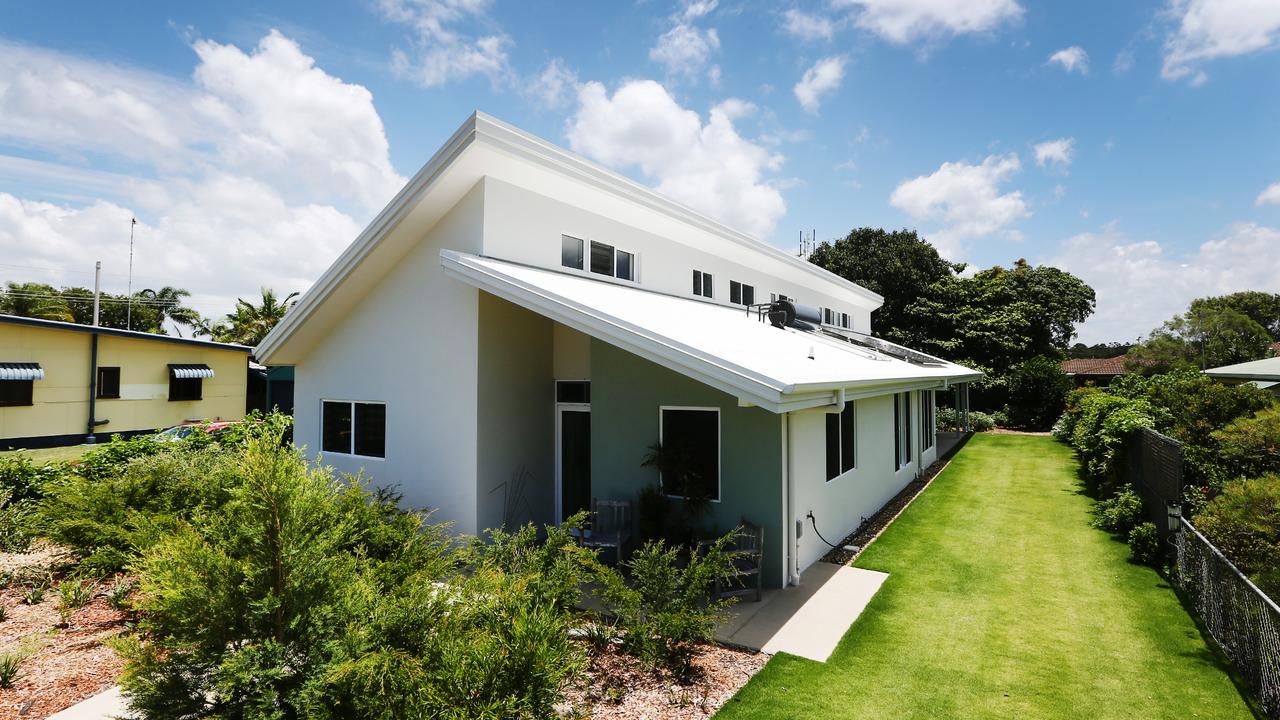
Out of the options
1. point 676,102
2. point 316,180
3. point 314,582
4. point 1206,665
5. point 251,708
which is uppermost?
point 676,102

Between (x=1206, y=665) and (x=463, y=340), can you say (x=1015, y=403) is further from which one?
(x=463, y=340)

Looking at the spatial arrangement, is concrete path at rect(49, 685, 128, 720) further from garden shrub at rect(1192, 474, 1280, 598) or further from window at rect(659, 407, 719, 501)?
garden shrub at rect(1192, 474, 1280, 598)

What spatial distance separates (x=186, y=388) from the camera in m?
26.1

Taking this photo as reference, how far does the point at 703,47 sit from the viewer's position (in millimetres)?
12445

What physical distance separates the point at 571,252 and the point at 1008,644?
29.7ft

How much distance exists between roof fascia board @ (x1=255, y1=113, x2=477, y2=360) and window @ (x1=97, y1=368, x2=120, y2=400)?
62.1 feet

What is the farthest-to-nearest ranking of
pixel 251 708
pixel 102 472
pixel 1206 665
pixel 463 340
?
pixel 102 472, pixel 463 340, pixel 1206 665, pixel 251 708

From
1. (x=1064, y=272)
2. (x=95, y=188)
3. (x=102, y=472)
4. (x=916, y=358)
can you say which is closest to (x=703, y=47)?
(x=916, y=358)

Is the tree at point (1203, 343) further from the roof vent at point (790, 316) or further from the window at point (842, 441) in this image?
the window at point (842, 441)

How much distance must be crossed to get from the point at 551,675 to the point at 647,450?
4741mm

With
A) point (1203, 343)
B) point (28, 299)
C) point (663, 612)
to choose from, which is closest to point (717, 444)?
point (663, 612)

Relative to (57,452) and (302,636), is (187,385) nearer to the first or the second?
(57,452)

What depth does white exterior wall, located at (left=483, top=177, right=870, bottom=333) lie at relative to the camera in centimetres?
972

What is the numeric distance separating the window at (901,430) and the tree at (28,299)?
5309 cm
